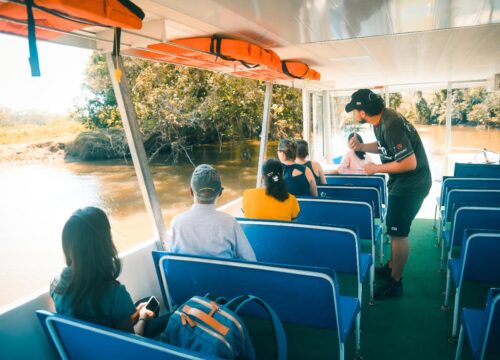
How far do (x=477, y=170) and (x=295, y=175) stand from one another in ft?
9.55

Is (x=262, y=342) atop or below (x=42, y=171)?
below

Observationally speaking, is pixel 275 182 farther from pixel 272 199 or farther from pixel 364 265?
pixel 364 265

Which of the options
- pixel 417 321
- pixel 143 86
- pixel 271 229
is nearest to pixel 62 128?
pixel 271 229

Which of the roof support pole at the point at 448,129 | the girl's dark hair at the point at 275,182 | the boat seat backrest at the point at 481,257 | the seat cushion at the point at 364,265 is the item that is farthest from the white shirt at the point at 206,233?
the roof support pole at the point at 448,129

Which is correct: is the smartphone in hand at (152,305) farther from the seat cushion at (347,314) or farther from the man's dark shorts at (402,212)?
the man's dark shorts at (402,212)

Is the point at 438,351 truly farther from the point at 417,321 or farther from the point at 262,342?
the point at 262,342

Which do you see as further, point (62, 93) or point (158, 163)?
point (158, 163)

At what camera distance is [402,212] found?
2.70 metres

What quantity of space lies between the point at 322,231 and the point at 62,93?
2.49 metres

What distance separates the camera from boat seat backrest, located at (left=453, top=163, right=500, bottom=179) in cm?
452

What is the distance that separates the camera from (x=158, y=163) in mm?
9852

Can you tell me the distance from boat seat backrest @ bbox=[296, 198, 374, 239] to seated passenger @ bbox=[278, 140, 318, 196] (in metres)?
0.26

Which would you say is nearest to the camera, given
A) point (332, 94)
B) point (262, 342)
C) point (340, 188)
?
point (262, 342)

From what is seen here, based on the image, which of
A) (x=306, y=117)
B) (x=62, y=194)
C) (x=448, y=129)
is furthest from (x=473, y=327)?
(x=448, y=129)
